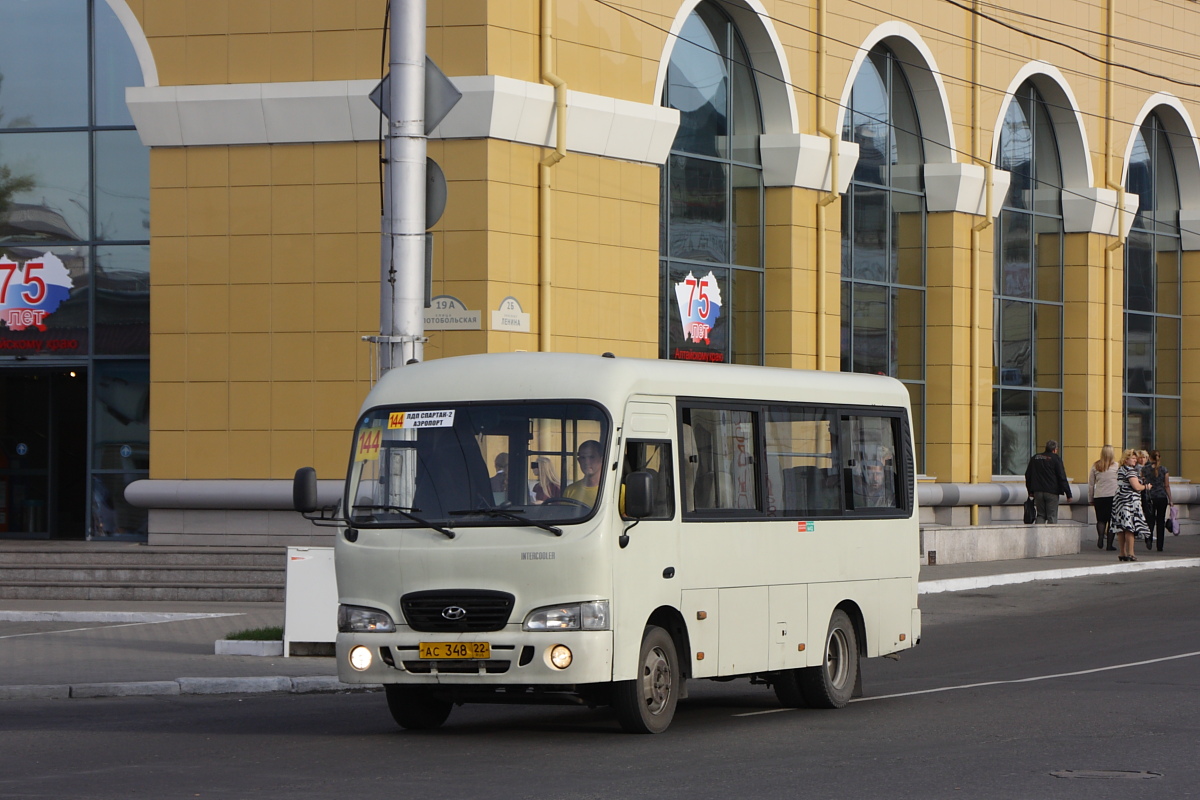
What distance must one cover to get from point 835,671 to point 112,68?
15.3 metres

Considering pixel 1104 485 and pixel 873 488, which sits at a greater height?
pixel 873 488

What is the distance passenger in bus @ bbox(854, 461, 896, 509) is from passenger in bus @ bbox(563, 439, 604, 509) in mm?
2948

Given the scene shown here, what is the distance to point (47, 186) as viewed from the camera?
77.9 ft

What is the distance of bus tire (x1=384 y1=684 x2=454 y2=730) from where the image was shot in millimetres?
10781

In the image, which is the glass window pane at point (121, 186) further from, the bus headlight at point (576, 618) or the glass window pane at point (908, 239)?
the bus headlight at point (576, 618)

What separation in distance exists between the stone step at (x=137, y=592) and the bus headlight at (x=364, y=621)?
9878 mm

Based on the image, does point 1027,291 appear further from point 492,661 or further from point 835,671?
point 492,661

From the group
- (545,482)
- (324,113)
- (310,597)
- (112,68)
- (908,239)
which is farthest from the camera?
(908,239)

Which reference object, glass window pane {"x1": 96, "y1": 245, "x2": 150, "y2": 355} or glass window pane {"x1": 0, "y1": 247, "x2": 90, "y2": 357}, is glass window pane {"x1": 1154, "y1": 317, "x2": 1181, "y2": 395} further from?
glass window pane {"x1": 0, "y1": 247, "x2": 90, "y2": 357}

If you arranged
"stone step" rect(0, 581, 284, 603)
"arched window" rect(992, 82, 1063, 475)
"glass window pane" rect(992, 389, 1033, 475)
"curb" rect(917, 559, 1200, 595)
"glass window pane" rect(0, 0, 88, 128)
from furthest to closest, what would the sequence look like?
"arched window" rect(992, 82, 1063, 475), "glass window pane" rect(992, 389, 1033, 475), "glass window pane" rect(0, 0, 88, 128), "curb" rect(917, 559, 1200, 595), "stone step" rect(0, 581, 284, 603)

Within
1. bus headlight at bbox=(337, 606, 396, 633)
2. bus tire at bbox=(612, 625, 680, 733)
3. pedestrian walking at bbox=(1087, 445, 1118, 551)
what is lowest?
bus tire at bbox=(612, 625, 680, 733)

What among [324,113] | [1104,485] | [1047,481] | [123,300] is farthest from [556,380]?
[1104,485]

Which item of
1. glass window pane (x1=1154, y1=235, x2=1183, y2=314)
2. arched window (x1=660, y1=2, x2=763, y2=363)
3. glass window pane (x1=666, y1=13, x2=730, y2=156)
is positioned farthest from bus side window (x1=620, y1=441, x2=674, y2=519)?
glass window pane (x1=1154, y1=235, x2=1183, y2=314)

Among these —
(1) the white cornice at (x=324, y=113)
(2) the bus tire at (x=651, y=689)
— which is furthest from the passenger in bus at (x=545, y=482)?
(1) the white cornice at (x=324, y=113)
